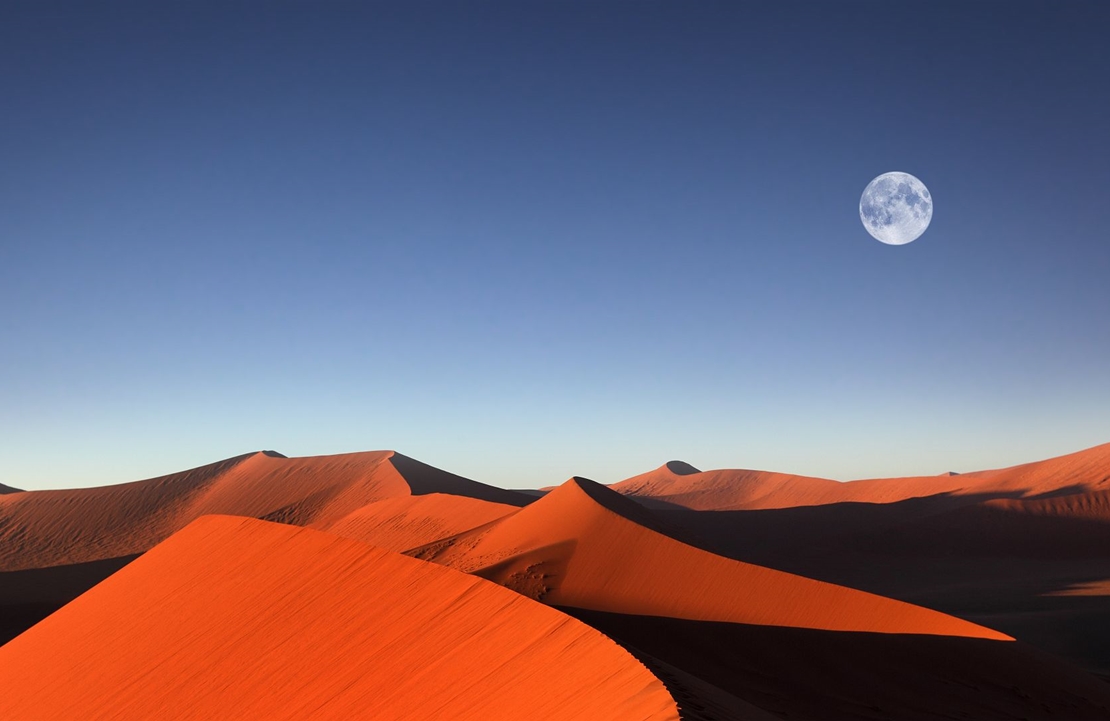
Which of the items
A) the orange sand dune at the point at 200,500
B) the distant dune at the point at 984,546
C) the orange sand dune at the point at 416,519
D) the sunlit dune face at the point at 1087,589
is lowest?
the sunlit dune face at the point at 1087,589

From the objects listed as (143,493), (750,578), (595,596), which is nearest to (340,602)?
(595,596)

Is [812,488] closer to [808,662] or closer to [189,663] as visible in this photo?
[808,662]

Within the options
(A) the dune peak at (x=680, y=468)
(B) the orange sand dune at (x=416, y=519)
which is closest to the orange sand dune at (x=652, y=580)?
(B) the orange sand dune at (x=416, y=519)

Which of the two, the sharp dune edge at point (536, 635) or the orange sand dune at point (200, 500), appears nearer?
the sharp dune edge at point (536, 635)

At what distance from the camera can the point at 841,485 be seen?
76.1 metres

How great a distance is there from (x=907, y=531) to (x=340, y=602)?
110 ft

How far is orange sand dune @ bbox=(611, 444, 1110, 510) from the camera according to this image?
50500mm

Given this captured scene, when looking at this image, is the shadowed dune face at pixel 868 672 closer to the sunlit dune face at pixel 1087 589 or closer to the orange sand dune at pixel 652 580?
the orange sand dune at pixel 652 580

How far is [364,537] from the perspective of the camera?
114ft

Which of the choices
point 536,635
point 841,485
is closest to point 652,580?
point 536,635

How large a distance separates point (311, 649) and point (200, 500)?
4836 cm

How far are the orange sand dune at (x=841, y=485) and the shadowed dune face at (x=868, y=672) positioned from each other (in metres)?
34.5

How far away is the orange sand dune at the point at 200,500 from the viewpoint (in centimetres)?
4450

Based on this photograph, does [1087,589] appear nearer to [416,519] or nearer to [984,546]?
[984,546]
